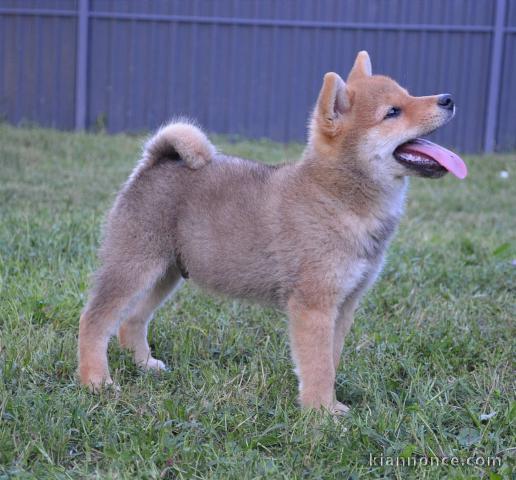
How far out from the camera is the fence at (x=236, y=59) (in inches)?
438

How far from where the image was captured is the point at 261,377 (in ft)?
12.3

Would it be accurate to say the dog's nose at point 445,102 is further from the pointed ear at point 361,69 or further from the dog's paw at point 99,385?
the dog's paw at point 99,385

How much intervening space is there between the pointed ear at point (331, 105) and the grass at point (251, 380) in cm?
118

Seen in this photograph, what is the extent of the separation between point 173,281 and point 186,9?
7.89 meters

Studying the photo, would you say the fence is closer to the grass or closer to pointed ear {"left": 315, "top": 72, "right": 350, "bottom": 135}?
the grass

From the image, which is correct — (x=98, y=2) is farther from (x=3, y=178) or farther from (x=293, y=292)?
(x=293, y=292)

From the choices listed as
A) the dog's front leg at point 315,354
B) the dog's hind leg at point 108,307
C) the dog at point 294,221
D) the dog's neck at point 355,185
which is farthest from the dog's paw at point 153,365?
the dog's neck at point 355,185

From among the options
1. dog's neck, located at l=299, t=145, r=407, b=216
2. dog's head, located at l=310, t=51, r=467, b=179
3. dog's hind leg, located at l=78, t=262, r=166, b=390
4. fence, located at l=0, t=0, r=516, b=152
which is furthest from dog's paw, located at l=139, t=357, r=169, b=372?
fence, located at l=0, t=0, r=516, b=152

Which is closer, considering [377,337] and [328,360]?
[328,360]

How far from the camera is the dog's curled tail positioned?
395 cm

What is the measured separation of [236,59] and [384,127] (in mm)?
8020

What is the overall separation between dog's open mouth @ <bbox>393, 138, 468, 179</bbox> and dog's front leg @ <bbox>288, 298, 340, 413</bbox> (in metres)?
0.74

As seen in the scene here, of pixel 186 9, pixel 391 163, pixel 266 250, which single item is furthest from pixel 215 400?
pixel 186 9

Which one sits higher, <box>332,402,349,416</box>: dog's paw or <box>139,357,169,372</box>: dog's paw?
<box>332,402,349,416</box>: dog's paw
